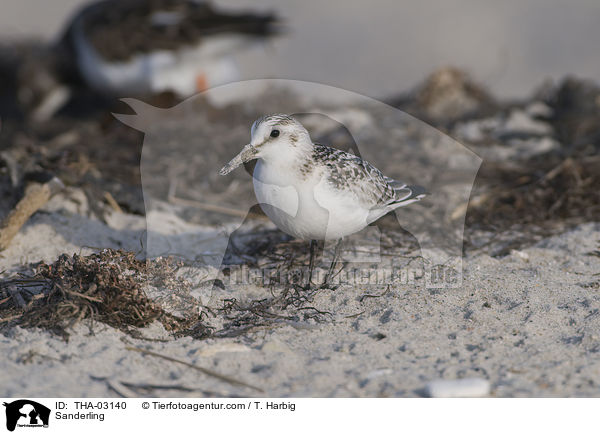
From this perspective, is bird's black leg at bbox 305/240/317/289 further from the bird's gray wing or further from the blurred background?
the blurred background

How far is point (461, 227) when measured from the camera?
431cm

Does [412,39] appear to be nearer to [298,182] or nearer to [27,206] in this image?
[27,206]

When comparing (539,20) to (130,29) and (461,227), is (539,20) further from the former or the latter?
(461,227)

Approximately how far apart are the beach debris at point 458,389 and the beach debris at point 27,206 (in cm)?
264

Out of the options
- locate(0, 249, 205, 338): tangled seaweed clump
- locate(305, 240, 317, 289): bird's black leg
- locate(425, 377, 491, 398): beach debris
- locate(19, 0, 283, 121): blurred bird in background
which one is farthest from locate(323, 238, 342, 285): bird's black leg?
locate(19, 0, 283, 121): blurred bird in background

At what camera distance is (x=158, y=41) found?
6.92m

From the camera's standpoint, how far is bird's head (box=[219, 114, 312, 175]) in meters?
3.13

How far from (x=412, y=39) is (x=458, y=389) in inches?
340
